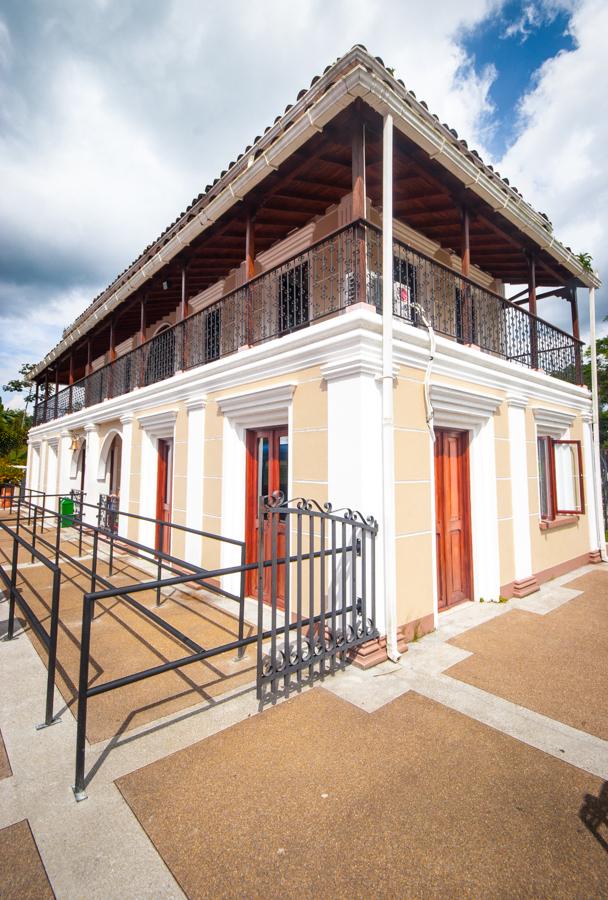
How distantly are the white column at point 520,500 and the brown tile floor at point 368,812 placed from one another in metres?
3.49

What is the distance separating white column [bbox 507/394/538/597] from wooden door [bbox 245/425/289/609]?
331cm

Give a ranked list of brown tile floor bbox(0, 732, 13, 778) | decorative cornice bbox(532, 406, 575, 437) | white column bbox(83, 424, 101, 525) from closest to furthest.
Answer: brown tile floor bbox(0, 732, 13, 778)
decorative cornice bbox(532, 406, 575, 437)
white column bbox(83, 424, 101, 525)

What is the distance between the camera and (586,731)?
2721 millimetres

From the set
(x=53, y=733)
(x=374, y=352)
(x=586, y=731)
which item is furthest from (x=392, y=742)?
(x=374, y=352)

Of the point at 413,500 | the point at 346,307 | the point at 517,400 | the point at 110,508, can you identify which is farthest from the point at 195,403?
the point at 110,508

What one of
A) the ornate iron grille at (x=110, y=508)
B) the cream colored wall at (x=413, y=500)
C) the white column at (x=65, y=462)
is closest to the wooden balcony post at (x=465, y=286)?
the cream colored wall at (x=413, y=500)

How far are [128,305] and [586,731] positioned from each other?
1059cm

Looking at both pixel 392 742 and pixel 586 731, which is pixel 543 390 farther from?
pixel 392 742

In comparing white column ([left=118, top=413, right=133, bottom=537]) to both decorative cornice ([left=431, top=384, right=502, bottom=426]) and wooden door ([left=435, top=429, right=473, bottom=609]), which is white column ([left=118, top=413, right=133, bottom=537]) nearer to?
wooden door ([left=435, top=429, right=473, bottom=609])

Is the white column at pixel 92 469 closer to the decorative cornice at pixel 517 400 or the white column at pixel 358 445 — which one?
the white column at pixel 358 445

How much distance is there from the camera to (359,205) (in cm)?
401

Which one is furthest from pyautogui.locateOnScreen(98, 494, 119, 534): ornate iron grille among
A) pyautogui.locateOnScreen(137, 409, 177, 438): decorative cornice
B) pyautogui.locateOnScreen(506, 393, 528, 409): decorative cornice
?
pyautogui.locateOnScreen(506, 393, 528, 409): decorative cornice

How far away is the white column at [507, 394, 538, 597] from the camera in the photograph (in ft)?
18.7

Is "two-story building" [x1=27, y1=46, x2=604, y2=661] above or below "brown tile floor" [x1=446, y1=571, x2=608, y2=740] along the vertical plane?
above
